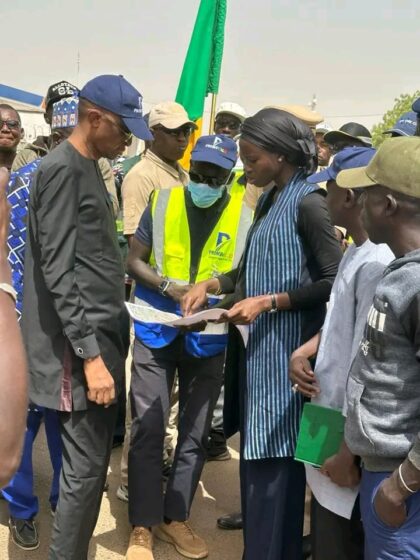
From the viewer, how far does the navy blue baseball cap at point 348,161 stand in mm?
2215

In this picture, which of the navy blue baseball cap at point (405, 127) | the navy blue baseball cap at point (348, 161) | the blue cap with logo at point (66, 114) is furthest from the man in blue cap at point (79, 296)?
the navy blue baseball cap at point (405, 127)

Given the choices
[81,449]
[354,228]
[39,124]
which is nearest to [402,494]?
[354,228]

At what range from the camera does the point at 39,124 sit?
15688 millimetres

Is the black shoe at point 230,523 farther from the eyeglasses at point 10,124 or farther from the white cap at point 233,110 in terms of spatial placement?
the white cap at point 233,110

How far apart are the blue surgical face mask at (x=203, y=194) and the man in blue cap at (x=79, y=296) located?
520 millimetres

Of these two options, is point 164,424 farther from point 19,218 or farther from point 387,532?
point 387,532

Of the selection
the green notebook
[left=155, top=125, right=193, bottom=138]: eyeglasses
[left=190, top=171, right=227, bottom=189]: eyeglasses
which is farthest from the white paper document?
[left=155, top=125, right=193, bottom=138]: eyeglasses

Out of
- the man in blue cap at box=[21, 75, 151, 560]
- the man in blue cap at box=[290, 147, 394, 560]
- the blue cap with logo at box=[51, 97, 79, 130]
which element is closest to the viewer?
the man in blue cap at box=[290, 147, 394, 560]

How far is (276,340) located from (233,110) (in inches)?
140

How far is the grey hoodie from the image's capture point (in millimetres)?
1607

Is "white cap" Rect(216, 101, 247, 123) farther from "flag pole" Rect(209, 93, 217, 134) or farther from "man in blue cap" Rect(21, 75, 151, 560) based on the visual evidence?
"man in blue cap" Rect(21, 75, 151, 560)

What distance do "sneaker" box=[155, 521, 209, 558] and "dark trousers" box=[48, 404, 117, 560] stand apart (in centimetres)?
67

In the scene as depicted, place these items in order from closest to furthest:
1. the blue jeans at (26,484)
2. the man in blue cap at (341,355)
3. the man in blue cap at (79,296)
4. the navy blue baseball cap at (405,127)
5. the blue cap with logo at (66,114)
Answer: the man in blue cap at (341,355), the man in blue cap at (79,296), the blue jeans at (26,484), the blue cap with logo at (66,114), the navy blue baseball cap at (405,127)

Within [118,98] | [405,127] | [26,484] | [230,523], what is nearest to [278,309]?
[118,98]
